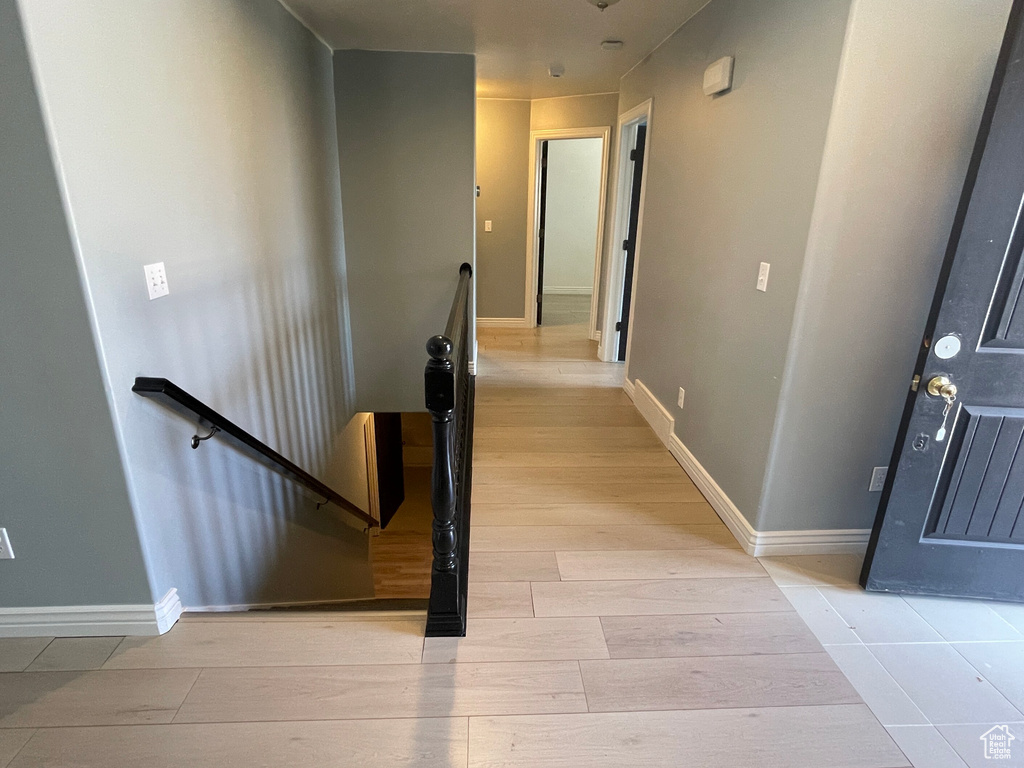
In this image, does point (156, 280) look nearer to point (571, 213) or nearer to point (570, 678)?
point (570, 678)

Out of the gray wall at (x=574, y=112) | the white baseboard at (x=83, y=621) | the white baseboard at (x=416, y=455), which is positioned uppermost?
the gray wall at (x=574, y=112)

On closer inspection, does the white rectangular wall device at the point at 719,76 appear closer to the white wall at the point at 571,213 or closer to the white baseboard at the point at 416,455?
the white baseboard at the point at 416,455

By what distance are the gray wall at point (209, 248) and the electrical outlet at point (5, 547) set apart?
0.40 m

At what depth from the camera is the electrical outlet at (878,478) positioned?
2.19 m

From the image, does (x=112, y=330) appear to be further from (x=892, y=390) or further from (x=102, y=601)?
(x=892, y=390)

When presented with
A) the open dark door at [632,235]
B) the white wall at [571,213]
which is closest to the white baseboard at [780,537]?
the open dark door at [632,235]

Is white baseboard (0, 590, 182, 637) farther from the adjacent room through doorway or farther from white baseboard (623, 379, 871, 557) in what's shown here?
the adjacent room through doorway

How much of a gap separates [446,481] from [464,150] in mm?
2966

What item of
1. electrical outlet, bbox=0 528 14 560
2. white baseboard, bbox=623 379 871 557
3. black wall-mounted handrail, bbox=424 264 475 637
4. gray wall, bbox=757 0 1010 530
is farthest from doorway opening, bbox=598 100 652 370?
electrical outlet, bbox=0 528 14 560

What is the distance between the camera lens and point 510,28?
312 centimetres

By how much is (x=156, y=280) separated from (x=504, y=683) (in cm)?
169

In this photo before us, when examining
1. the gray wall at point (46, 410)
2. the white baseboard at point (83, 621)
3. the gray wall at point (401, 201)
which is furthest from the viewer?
the gray wall at point (401, 201)

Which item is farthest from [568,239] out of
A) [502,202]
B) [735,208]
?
[735,208]

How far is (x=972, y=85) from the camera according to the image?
172cm
